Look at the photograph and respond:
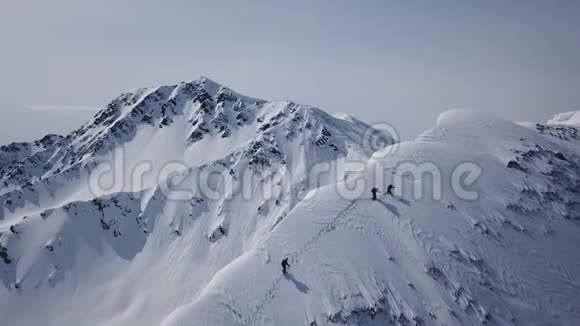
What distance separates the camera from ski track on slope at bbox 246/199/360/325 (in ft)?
92.4

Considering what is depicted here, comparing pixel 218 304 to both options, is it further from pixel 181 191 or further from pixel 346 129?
pixel 346 129

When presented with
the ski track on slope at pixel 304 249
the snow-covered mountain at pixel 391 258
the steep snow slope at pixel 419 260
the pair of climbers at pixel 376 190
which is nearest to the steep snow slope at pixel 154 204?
the snow-covered mountain at pixel 391 258

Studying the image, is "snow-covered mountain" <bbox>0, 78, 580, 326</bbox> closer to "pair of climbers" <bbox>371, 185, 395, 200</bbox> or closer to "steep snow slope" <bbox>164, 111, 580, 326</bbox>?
"steep snow slope" <bbox>164, 111, 580, 326</bbox>

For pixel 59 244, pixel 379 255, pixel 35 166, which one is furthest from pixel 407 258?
pixel 35 166

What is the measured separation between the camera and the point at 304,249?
3278cm

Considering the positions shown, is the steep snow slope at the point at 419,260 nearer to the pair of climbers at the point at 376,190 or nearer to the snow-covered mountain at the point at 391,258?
the snow-covered mountain at the point at 391,258

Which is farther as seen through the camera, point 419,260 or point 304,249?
point 304,249

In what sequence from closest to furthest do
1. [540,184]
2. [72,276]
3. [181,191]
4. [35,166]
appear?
1. [540,184]
2. [72,276]
3. [181,191]
4. [35,166]

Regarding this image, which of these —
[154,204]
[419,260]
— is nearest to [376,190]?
[419,260]

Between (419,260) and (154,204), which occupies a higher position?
(419,260)

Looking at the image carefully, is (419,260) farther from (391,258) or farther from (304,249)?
(304,249)

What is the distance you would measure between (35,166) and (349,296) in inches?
8537

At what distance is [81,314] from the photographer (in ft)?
368

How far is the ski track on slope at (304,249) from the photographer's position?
2815 cm
